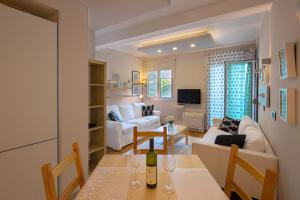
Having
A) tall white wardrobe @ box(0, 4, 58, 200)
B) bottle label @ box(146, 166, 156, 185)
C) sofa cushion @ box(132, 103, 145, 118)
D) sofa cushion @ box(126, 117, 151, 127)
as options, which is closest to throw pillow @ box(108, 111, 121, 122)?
sofa cushion @ box(126, 117, 151, 127)

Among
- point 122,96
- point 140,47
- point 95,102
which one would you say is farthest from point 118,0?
point 122,96

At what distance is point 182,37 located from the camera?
174 inches

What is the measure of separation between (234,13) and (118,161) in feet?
8.30

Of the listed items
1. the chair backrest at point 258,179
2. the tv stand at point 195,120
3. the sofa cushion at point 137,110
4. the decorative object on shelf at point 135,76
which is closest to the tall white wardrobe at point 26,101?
the chair backrest at point 258,179

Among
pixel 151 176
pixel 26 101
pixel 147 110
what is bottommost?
pixel 151 176

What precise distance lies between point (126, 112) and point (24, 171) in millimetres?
3629

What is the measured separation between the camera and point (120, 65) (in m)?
5.82

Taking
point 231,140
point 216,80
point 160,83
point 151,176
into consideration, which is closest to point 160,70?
point 160,83

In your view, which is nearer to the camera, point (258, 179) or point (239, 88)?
point (258, 179)

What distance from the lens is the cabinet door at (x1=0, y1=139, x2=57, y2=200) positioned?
1.44 meters

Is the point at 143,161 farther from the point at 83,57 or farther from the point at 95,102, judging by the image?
the point at 95,102

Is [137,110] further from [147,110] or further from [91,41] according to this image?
[91,41]

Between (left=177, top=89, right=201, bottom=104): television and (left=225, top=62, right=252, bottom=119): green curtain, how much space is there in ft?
2.89

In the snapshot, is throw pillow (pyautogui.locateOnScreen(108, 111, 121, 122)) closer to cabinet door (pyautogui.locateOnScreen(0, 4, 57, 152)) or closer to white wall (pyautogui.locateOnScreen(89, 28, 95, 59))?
white wall (pyautogui.locateOnScreen(89, 28, 95, 59))
